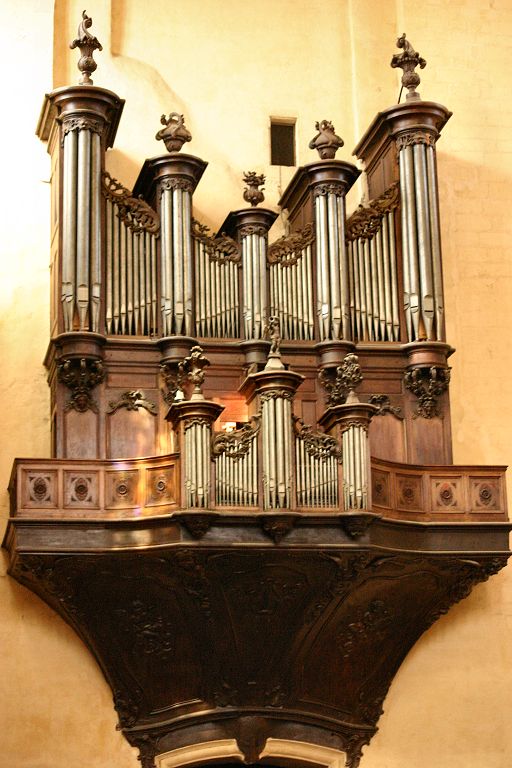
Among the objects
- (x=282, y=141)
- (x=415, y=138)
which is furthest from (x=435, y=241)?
(x=282, y=141)

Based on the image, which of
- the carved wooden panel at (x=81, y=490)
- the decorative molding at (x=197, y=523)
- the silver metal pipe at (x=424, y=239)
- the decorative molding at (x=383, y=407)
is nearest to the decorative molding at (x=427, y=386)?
the decorative molding at (x=383, y=407)

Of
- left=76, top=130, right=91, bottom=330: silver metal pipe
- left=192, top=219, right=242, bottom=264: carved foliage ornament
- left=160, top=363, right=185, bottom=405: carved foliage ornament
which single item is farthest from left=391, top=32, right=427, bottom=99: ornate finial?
left=160, top=363, right=185, bottom=405: carved foliage ornament

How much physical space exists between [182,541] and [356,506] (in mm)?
2035

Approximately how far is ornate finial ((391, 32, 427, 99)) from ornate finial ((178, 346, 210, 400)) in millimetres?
4709

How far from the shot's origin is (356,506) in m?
18.4

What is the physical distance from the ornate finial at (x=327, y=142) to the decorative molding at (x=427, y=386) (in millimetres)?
3052

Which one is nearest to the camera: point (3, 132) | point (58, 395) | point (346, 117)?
point (58, 395)

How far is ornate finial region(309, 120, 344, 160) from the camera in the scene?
2080 cm

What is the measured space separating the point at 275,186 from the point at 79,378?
4.61m

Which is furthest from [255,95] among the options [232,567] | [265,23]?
[232,567]

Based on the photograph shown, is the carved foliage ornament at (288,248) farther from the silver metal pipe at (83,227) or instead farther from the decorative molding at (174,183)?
the silver metal pipe at (83,227)

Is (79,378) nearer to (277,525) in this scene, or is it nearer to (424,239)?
(277,525)

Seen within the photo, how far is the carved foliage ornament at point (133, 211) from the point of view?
20.2 meters

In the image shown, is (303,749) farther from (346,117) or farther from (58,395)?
(346,117)
